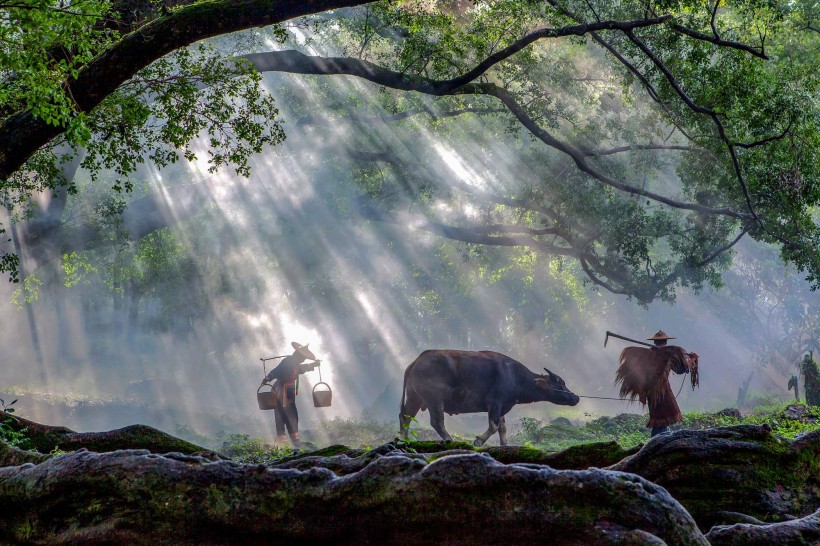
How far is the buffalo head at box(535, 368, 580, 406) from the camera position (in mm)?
18531

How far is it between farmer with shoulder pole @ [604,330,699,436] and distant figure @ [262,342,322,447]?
8.57m

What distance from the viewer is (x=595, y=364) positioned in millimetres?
55781

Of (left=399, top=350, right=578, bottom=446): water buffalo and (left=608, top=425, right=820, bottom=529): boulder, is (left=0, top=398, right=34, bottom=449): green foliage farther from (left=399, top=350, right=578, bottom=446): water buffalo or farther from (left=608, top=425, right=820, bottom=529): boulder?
(left=399, top=350, right=578, bottom=446): water buffalo

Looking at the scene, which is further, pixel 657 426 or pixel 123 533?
pixel 657 426

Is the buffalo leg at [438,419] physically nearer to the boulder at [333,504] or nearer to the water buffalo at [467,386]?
the water buffalo at [467,386]

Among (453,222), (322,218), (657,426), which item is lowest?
(657,426)

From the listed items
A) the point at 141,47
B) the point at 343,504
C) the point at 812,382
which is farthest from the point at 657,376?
the point at 343,504

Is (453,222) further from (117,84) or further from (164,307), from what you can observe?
(117,84)

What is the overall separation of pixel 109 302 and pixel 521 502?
153ft

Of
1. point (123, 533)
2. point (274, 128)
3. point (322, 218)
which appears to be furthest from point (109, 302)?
point (123, 533)

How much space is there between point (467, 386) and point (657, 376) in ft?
16.2

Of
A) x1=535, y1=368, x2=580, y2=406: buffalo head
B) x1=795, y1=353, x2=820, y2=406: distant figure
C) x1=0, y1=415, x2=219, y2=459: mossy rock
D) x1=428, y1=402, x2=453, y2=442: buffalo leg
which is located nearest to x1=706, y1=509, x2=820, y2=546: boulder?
x1=0, y1=415, x2=219, y2=459: mossy rock

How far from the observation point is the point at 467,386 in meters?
17.5

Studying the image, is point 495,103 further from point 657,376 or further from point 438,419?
point 657,376
